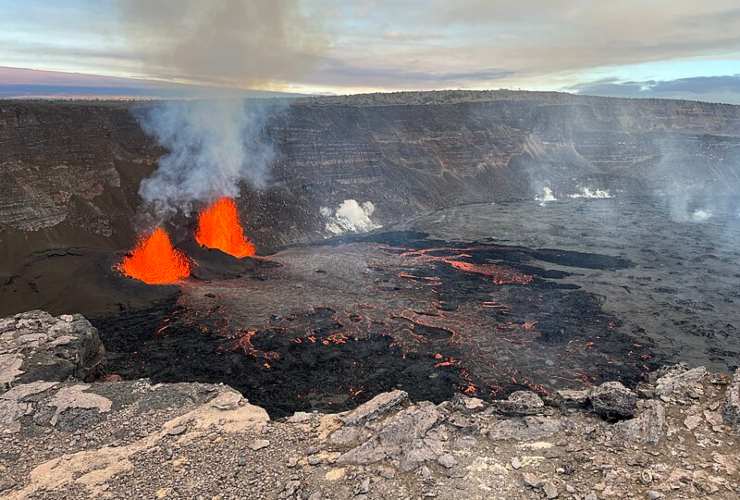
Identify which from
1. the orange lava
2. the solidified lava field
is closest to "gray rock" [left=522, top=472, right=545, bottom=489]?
the solidified lava field

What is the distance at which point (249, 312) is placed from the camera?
88.2 feet

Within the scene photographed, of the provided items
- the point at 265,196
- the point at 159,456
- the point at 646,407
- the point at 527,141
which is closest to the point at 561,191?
the point at 527,141

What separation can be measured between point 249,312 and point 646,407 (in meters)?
19.8

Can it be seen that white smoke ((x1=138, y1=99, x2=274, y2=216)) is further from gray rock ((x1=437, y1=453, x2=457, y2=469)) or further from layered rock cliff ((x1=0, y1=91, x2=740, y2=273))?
gray rock ((x1=437, y1=453, x2=457, y2=469))

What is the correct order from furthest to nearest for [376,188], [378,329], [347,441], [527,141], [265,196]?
[527,141], [376,188], [265,196], [378,329], [347,441]

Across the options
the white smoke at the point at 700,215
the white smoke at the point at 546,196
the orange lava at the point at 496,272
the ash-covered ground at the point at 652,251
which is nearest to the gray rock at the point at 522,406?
the ash-covered ground at the point at 652,251

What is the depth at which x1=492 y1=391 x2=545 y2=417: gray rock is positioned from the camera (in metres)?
13.1

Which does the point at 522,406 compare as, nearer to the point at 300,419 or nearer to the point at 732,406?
the point at 732,406

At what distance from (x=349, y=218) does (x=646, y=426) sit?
133 ft

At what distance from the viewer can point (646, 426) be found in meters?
11.6

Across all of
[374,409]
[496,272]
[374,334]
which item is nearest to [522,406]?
[374,409]

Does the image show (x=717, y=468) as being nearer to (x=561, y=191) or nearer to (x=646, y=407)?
(x=646, y=407)

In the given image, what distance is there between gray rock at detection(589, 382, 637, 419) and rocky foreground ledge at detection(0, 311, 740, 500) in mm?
27

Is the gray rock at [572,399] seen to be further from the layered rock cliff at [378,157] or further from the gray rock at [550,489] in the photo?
the layered rock cliff at [378,157]
